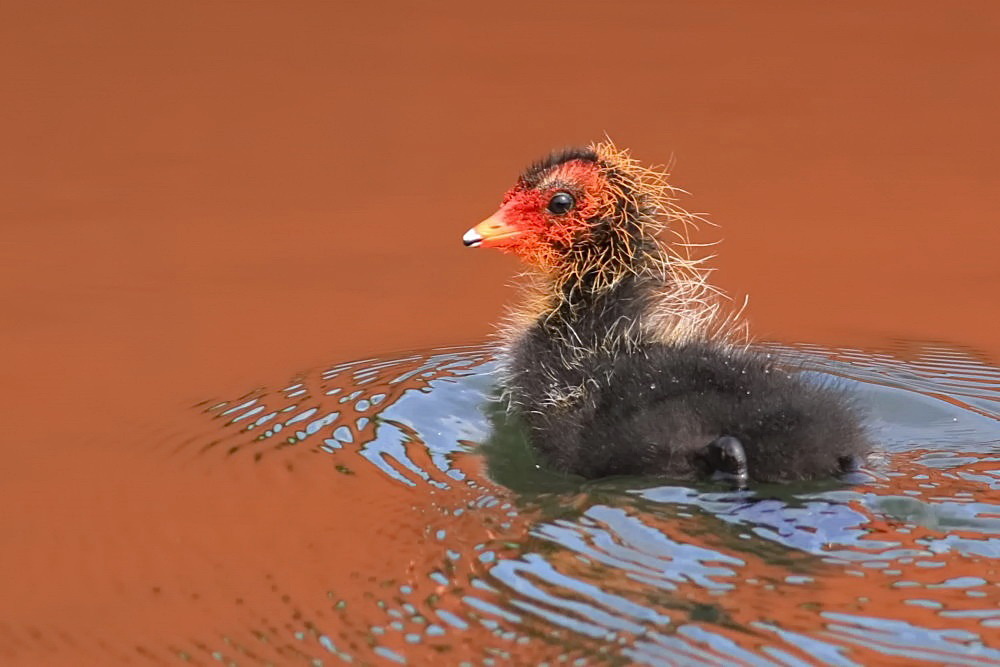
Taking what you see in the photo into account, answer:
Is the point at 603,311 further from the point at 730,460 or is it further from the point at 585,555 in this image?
the point at 585,555

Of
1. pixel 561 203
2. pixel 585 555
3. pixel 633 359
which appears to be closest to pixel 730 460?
pixel 585 555

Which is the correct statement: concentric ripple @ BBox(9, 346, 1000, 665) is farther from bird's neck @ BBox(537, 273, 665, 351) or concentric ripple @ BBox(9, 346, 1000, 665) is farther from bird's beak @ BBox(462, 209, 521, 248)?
bird's beak @ BBox(462, 209, 521, 248)

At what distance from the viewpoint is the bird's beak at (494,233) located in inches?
204

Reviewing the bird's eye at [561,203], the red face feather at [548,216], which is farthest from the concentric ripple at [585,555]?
the bird's eye at [561,203]

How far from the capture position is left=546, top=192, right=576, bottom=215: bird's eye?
5086mm

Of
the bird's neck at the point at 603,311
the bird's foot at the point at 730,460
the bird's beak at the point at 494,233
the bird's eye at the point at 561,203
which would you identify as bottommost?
the bird's foot at the point at 730,460

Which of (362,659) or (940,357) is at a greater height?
(940,357)

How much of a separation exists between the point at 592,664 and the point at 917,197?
4863mm

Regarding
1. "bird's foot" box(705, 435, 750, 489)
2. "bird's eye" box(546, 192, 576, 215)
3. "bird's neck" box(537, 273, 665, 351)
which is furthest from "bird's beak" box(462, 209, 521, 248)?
"bird's foot" box(705, 435, 750, 489)

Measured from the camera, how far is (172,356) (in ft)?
18.8

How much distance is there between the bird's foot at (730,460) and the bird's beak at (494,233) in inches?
51.7

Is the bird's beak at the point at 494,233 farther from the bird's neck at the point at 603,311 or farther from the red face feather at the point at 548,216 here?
the bird's neck at the point at 603,311

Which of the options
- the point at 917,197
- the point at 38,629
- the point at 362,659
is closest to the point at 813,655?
the point at 362,659

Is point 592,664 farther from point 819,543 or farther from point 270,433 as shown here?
point 270,433
